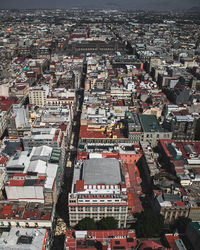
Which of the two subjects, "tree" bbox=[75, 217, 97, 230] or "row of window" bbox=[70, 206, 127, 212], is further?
"row of window" bbox=[70, 206, 127, 212]

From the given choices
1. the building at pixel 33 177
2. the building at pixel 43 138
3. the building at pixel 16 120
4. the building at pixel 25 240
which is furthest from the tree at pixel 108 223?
the building at pixel 16 120

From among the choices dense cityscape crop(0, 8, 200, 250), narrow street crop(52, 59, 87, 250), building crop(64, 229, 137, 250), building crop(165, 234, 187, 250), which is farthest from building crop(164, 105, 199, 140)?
building crop(64, 229, 137, 250)

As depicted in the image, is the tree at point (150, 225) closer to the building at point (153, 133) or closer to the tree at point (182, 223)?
the tree at point (182, 223)

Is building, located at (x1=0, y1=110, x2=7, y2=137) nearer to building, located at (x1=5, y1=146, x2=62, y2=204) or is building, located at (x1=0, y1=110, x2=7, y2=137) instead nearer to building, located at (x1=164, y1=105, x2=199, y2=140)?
building, located at (x1=5, y1=146, x2=62, y2=204)

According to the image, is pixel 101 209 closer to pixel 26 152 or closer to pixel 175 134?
pixel 26 152

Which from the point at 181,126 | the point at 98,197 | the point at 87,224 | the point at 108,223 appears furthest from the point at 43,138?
the point at 181,126
